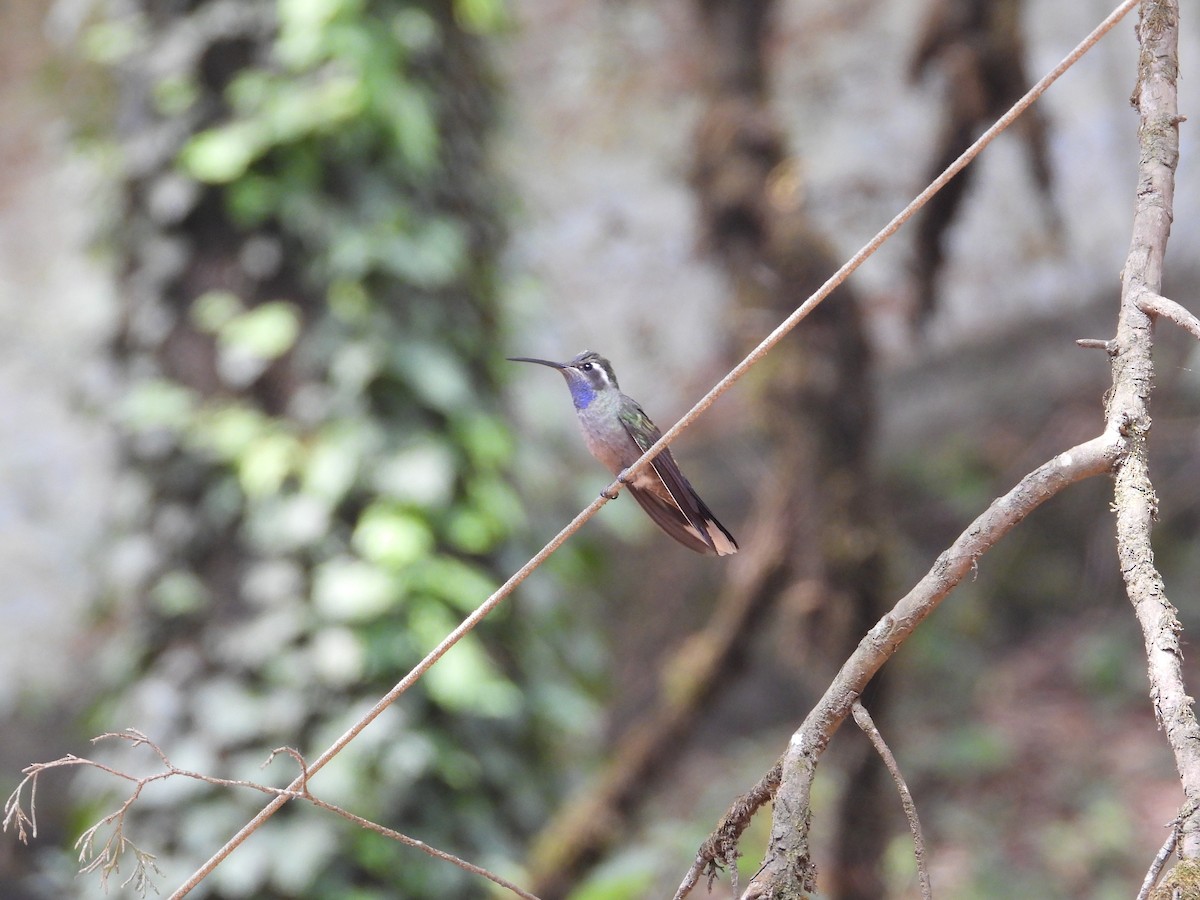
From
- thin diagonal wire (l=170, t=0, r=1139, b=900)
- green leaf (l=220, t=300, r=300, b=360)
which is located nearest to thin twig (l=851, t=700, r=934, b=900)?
thin diagonal wire (l=170, t=0, r=1139, b=900)

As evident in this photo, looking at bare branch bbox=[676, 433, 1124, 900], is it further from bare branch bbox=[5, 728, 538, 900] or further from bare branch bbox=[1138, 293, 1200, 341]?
bare branch bbox=[5, 728, 538, 900]

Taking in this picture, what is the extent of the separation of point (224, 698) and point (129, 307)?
1.58 metres

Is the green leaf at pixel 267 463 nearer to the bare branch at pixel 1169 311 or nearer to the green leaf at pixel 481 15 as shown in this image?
the green leaf at pixel 481 15

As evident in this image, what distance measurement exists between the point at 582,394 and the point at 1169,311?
1.27 metres

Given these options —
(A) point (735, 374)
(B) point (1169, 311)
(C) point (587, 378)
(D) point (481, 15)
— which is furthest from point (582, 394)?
(D) point (481, 15)

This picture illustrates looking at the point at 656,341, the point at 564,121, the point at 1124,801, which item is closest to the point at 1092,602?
the point at 1124,801

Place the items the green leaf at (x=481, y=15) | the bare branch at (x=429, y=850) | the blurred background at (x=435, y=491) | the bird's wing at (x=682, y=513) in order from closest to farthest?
the bare branch at (x=429, y=850) → the bird's wing at (x=682, y=513) → the blurred background at (x=435, y=491) → the green leaf at (x=481, y=15)

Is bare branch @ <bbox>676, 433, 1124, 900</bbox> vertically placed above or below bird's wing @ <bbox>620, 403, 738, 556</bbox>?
below

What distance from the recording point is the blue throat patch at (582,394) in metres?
2.41

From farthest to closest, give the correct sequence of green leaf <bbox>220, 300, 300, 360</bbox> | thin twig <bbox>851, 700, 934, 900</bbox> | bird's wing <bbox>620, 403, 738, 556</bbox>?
green leaf <bbox>220, 300, 300, 360</bbox>
bird's wing <bbox>620, 403, 738, 556</bbox>
thin twig <bbox>851, 700, 934, 900</bbox>

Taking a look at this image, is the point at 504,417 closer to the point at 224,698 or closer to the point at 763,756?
the point at 224,698

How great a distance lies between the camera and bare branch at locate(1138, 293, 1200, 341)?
128 cm

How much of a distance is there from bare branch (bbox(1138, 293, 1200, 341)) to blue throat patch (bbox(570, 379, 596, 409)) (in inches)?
47.1

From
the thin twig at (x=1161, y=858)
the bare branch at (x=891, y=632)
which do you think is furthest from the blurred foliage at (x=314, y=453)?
the thin twig at (x=1161, y=858)
